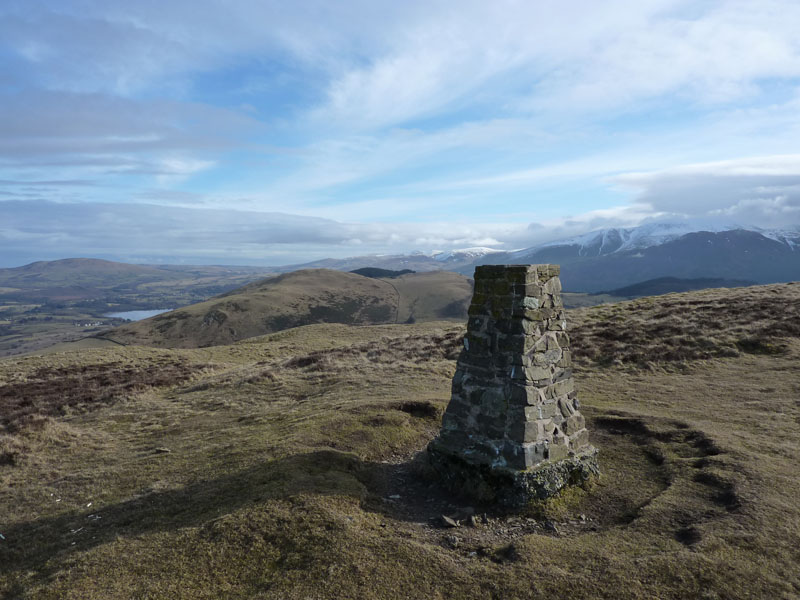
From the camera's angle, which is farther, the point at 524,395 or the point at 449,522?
the point at 524,395

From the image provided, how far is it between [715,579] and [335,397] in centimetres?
1546

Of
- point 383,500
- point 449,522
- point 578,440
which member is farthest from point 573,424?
point 383,500

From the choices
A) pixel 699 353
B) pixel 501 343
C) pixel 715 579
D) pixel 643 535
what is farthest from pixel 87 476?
pixel 699 353

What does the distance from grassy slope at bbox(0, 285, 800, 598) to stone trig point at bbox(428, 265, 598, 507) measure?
23.4 inches

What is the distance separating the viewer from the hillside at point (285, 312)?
12156 centimetres

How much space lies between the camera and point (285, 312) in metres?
145

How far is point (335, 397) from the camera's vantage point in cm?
1989

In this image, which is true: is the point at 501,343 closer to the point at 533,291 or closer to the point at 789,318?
the point at 533,291

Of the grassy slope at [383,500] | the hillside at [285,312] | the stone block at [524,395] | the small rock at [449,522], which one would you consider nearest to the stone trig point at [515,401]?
the stone block at [524,395]

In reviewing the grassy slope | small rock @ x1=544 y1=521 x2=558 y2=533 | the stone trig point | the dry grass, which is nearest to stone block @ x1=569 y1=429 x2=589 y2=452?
the stone trig point

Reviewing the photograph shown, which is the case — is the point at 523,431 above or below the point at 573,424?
above

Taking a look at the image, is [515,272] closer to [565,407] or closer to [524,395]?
[524,395]

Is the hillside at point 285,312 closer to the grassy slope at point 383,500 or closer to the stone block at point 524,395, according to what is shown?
the grassy slope at point 383,500

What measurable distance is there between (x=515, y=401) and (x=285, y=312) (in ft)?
464
